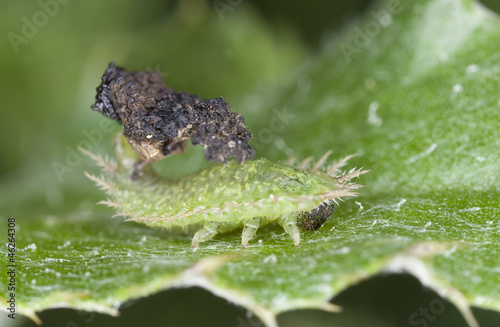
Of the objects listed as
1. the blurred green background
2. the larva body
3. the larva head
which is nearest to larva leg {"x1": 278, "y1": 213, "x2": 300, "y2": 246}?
the larva body

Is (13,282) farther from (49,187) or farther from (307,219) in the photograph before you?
(49,187)

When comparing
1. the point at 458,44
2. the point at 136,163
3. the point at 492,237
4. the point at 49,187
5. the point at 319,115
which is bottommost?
the point at 492,237

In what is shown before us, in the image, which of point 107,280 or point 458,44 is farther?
point 458,44

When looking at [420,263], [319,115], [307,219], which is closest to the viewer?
[420,263]

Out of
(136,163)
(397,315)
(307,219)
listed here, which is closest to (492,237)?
(307,219)

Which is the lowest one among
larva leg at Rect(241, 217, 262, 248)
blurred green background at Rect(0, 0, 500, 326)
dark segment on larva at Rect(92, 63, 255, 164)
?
larva leg at Rect(241, 217, 262, 248)

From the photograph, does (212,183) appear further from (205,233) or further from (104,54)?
(104,54)

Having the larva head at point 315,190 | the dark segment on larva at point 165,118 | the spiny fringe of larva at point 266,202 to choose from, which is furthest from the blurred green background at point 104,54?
the spiny fringe of larva at point 266,202

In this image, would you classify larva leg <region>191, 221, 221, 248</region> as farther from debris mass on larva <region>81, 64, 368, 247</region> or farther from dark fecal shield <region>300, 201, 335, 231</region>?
dark fecal shield <region>300, 201, 335, 231</region>
